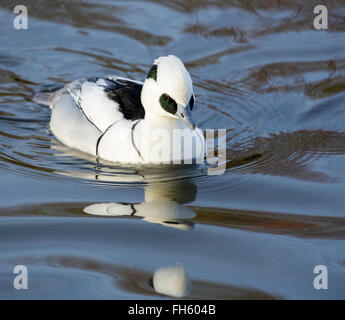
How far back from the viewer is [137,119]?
760 centimetres

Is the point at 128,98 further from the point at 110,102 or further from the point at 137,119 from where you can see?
the point at 137,119

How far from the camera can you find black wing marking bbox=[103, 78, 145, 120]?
7.64 metres

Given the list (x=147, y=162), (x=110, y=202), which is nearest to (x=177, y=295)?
(x=110, y=202)

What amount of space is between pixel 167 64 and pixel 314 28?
14.2 ft

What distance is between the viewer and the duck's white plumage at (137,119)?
6855 mm

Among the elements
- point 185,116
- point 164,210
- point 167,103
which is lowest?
point 164,210

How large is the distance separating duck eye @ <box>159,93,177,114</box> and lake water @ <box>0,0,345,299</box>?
0.61m

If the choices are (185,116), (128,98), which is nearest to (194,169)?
(185,116)

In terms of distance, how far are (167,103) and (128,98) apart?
0.84 m

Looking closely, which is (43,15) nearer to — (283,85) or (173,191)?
(283,85)

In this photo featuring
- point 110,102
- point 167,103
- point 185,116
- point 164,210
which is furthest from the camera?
→ point 110,102

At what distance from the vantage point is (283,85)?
921cm

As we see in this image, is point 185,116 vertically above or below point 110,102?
below

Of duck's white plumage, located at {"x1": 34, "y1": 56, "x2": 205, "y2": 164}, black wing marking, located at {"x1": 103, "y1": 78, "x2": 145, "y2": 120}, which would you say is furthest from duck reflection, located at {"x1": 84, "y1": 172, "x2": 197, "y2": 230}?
black wing marking, located at {"x1": 103, "y1": 78, "x2": 145, "y2": 120}
